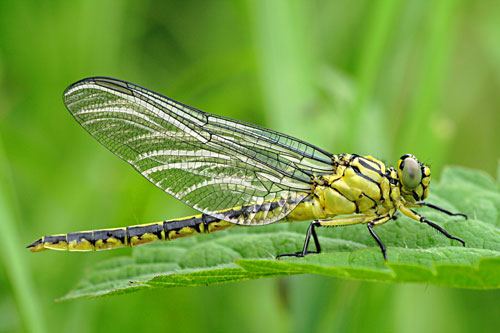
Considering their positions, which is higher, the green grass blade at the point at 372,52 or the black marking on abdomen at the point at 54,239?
the green grass blade at the point at 372,52

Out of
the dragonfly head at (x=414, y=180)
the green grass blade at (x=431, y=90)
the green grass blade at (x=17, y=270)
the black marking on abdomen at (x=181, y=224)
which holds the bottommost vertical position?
the green grass blade at (x=17, y=270)

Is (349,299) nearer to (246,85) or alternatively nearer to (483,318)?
(483,318)

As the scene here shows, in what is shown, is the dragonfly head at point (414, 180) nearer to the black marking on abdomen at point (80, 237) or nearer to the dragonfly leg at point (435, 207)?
the dragonfly leg at point (435, 207)

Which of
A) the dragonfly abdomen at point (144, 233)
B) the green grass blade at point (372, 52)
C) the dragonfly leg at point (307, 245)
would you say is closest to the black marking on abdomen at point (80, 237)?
the dragonfly abdomen at point (144, 233)

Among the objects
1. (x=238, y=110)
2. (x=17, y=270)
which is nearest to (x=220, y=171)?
(x=17, y=270)

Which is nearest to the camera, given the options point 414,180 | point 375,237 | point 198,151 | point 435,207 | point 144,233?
point 375,237

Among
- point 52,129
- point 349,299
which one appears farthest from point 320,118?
point 52,129

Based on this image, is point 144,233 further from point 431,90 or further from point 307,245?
point 431,90
